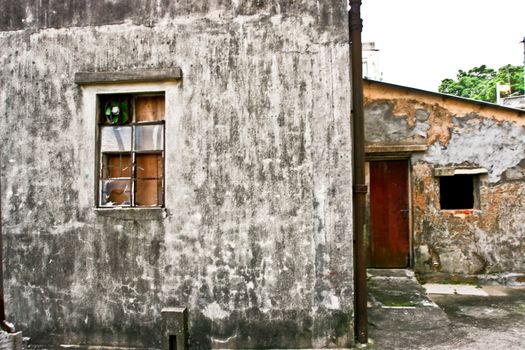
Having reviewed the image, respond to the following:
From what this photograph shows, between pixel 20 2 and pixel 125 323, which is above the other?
pixel 20 2

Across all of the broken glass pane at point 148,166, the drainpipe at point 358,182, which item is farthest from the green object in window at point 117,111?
the drainpipe at point 358,182

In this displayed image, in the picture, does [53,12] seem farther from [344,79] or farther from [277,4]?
[344,79]

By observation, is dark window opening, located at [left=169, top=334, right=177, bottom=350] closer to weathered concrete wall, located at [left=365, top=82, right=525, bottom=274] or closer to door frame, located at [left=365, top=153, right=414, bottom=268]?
door frame, located at [left=365, top=153, right=414, bottom=268]

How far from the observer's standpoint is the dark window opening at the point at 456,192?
335 inches

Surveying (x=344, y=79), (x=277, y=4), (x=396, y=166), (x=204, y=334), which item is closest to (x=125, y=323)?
(x=204, y=334)

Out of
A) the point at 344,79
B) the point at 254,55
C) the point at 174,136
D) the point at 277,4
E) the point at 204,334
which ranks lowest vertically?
the point at 204,334

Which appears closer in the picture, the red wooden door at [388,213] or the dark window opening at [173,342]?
the dark window opening at [173,342]

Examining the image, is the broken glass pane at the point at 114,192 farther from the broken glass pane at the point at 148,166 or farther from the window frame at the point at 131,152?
the broken glass pane at the point at 148,166

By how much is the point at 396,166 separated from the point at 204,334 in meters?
5.37

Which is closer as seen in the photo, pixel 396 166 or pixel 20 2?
pixel 20 2

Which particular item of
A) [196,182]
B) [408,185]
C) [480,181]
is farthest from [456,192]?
[196,182]

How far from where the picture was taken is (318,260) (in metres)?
4.95

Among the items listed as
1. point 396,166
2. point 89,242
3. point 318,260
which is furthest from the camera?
point 396,166

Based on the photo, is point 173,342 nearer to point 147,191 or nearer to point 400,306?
point 147,191
